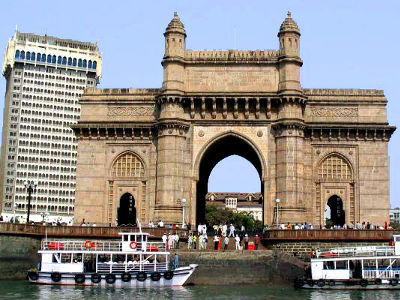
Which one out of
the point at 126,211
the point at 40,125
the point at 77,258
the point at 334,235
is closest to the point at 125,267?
the point at 77,258

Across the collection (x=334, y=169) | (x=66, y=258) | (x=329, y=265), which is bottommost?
(x=329, y=265)

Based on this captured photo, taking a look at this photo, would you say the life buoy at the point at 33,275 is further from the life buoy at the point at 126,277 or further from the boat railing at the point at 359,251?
the boat railing at the point at 359,251

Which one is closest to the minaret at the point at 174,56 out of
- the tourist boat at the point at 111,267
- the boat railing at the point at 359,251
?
the tourist boat at the point at 111,267

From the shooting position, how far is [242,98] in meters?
56.1

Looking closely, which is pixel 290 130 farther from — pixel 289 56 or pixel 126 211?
pixel 126 211

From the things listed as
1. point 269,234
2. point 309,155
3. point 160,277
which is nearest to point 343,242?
point 269,234

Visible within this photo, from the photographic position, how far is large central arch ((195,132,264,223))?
56812 mm

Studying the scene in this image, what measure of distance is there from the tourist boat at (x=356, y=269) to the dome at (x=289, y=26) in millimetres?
20819

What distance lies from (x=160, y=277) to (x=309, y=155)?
19.7 meters

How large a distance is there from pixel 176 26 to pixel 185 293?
26887 millimetres

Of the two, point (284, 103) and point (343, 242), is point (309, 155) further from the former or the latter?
point (343, 242)

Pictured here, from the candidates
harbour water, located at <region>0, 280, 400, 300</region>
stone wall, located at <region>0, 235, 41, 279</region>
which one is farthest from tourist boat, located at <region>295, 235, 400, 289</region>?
stone wall, located at <region>0, 235, 41, 279</region>

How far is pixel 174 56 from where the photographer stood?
5719cm

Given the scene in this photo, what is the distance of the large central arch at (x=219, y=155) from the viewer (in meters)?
56.8
